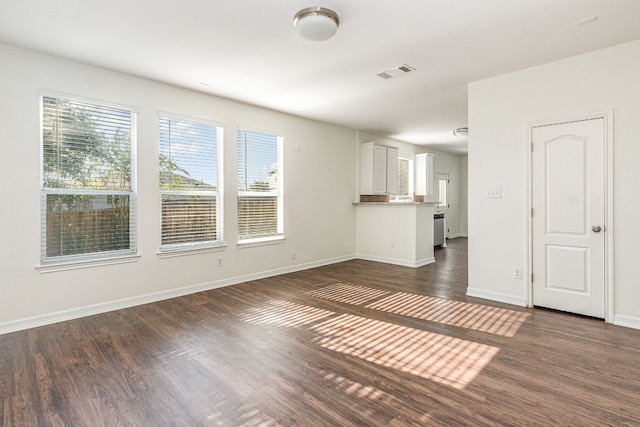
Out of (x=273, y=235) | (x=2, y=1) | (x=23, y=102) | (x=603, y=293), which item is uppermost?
(x=2, y=1)

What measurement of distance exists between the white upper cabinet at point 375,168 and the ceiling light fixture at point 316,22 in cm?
443

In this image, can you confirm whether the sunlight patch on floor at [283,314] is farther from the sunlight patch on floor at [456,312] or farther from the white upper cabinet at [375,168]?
the white upper cabinet at [375,168]

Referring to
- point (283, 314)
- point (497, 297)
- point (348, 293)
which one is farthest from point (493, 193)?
point (283, 314)

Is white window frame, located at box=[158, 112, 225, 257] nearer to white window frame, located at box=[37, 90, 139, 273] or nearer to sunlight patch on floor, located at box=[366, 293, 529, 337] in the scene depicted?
white window frame, located at box=[37, 90, 139, 273]

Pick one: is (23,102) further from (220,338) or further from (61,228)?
(220,338)

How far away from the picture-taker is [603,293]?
328 centimetres

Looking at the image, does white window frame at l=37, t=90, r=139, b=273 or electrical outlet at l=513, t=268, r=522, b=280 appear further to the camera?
electrical outlet at l=513, t=268, r=522, b=280

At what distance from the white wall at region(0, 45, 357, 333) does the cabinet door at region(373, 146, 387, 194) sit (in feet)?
3.95

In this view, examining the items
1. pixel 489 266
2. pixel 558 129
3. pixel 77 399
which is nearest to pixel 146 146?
pixel 77 399

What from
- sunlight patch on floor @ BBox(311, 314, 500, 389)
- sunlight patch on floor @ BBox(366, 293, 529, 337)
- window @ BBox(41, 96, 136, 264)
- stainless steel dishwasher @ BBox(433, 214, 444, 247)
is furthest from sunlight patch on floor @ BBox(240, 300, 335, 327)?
stainless steel dishwasher @ BBox(433, 214, 444, 247)

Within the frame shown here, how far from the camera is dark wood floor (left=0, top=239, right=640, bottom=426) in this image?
74.5 inches

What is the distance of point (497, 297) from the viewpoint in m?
3.95

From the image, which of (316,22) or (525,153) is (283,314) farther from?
(525,153)

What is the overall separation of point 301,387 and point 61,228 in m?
3.02
